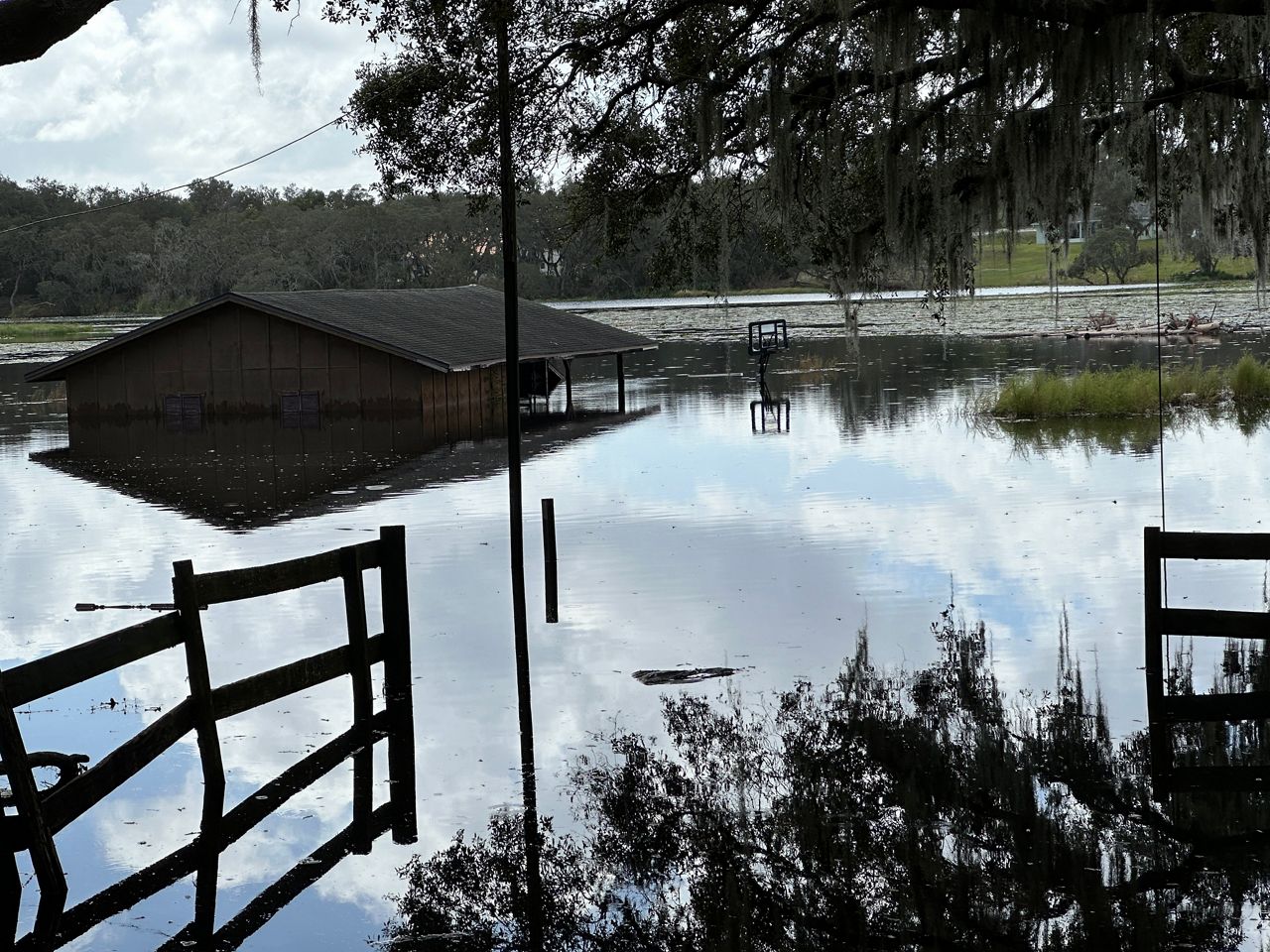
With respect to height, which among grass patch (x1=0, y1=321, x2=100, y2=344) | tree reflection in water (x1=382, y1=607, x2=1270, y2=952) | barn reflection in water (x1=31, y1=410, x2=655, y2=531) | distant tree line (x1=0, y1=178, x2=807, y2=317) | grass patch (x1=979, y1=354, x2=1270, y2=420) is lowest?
tree reflection in water (x1=382, y1=607, x2=1270, y2=952)

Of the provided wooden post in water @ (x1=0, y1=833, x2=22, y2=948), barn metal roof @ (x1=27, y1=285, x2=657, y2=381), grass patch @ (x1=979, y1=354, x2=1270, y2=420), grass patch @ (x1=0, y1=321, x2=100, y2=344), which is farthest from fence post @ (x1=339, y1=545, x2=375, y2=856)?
grass patch @ (x1=0, y1=321, x2=100, y2=344)

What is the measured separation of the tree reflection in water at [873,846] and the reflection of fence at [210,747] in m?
0.93

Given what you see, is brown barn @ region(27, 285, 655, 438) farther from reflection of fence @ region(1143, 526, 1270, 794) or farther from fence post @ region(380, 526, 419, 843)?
reflection of fence @ region(1143, 526, 1270, 794)

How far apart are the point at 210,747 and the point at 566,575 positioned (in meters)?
9.02

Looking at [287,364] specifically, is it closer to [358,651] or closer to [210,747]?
[358,651]

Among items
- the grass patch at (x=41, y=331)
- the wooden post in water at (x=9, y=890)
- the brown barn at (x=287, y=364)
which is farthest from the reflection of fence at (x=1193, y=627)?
the grass patch at (x=41, y=331)

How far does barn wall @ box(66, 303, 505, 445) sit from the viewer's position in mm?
45219

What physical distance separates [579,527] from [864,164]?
6.66 meters

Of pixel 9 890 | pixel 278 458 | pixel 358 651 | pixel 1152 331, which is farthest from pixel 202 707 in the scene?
pixel 1152 331

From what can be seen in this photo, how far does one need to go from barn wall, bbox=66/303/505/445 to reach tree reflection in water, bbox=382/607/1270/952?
3268 centimetres

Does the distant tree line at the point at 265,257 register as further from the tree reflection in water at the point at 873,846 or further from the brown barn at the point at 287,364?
the tree reflection in water at the point at 873,846

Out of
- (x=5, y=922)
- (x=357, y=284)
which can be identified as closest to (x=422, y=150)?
(x=5, y=922)

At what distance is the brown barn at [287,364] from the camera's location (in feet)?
147

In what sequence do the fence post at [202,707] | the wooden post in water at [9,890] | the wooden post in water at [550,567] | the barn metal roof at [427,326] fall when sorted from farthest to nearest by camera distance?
the barn metal roof at [427,326] < the wooden post in water at [550,567] < the fence post at [202,707] < the wooden post in water at [9,890]
